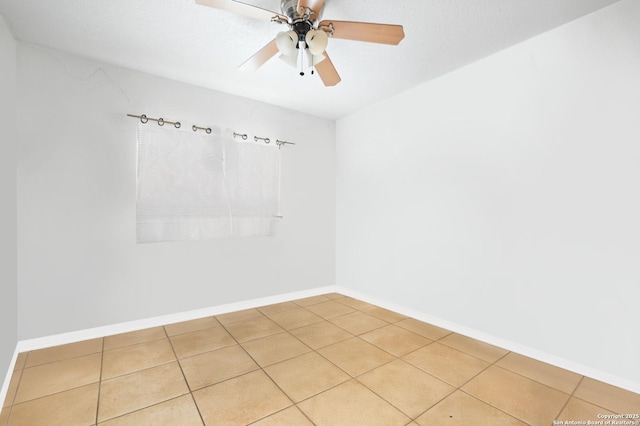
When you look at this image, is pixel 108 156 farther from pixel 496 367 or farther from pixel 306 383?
pixel 496 367

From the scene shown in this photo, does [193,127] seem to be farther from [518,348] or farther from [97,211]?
→ [518,348]

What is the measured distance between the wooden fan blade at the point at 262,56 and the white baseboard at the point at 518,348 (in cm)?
265

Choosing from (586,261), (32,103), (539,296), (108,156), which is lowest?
(539,296)

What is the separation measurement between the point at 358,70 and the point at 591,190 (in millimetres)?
1961

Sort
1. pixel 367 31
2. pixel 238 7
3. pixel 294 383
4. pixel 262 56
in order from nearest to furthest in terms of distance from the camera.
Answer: pixel 238 7 → pixel 367 31 → pixel 294 383 → pixel 262 56

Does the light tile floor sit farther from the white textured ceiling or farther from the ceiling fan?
the white textured ceiling

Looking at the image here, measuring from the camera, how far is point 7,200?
1.87 metres

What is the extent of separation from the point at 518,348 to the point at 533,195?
46.0 inches

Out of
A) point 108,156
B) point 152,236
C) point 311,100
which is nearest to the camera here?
point 108,156

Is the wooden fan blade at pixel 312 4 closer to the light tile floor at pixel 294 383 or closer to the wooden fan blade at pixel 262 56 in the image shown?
the wooden fan blade at pixel 262 56

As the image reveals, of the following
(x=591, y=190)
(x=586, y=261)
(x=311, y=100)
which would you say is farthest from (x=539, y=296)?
(x=311, y=100)

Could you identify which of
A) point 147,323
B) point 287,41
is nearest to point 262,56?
point 287,41

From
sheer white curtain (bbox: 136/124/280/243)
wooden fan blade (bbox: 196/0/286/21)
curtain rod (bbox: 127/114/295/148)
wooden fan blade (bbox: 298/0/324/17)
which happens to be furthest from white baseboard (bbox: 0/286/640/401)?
wooden fan blade (bbox: 298/0/324/17)

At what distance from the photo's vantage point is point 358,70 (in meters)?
2.57
